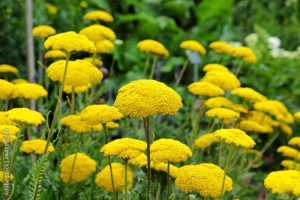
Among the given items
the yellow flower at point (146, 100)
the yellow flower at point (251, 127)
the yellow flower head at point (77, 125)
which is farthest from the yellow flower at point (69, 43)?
the yellow flower at point (251, 127)

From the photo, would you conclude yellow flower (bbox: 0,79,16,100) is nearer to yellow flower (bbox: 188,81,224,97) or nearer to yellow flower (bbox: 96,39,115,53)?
yellow flower (bbox: 96,39,115,53)

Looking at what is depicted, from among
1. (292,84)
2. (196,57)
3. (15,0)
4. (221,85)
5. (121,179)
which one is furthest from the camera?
(292,84)

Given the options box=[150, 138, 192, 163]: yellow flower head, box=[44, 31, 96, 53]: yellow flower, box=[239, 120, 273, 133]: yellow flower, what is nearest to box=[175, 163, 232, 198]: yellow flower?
box=[150, 138, 192, 163]: yellow flower head

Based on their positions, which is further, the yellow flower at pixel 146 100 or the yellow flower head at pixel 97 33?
the yellow flower head at pixel 97 33

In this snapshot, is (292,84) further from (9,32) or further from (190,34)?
(9,32)

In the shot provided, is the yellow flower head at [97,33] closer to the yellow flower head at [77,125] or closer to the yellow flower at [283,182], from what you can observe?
the yellow flower head at [77,125]

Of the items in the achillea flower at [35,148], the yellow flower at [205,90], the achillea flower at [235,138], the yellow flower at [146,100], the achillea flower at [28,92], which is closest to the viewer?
the yellow flower at [146,100]

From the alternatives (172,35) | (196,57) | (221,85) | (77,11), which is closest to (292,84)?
(196,57)
